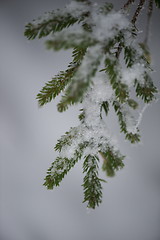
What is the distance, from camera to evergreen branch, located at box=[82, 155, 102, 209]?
2.33ft

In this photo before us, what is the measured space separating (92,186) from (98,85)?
0.42 m

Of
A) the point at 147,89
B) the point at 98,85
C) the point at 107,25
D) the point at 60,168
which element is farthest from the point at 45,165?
the point at 107,25

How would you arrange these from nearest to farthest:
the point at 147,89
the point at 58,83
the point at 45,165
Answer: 1. the point at 147,89
2. the point at 58,83
3. the point at 45,165

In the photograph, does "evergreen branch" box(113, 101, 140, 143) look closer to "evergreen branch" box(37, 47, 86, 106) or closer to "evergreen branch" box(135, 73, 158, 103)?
"evergreen branch" box(135, 73, 158, 103)

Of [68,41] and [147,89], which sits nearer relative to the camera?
[68,41]

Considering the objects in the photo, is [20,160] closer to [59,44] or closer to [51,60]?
[51,60]

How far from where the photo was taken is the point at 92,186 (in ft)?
2.39

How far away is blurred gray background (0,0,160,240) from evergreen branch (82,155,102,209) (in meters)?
2.57

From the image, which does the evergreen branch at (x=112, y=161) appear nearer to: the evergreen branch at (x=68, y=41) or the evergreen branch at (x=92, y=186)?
the evergreen branch at (x=92, y=186)

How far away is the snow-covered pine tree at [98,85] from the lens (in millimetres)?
632

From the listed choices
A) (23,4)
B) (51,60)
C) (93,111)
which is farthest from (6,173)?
(93,111)

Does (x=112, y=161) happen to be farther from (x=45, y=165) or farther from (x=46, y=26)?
(x=45, y=165)

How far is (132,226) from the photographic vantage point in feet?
15.8

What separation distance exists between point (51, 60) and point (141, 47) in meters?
3.21
